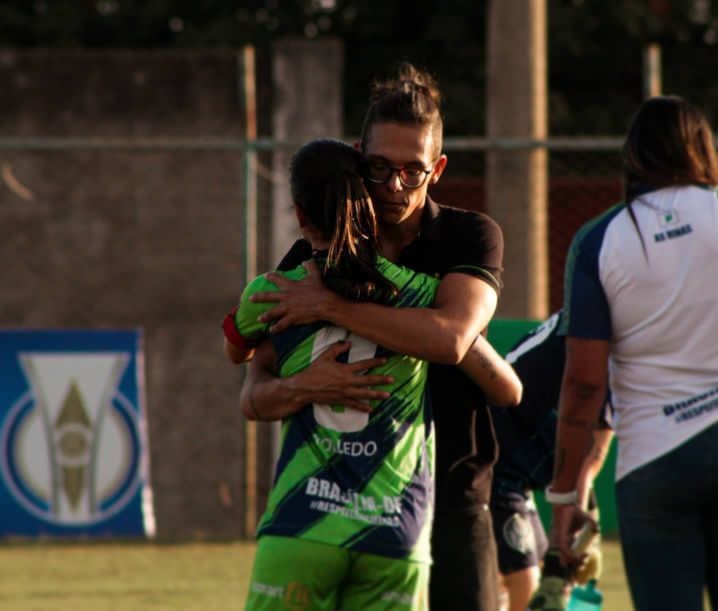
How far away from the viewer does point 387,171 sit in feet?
12.4

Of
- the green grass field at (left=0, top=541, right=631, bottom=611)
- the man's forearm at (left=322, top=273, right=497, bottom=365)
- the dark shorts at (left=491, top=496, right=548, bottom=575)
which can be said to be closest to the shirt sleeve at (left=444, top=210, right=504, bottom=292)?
the man's forearm at (left=322, top=273, right=497, bottom=365)

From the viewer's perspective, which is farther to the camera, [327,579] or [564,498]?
[564,498]

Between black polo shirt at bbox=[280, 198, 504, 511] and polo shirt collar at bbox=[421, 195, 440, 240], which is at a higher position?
polo shirt collar at bbox=[421, 195, 440, 240]

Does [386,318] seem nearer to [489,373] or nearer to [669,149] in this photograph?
[489,373]

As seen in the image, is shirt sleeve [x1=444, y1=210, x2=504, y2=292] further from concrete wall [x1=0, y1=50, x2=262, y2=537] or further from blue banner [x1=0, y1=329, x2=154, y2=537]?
concrete wall [x1=0, y1=50, x2=262, y2=537]

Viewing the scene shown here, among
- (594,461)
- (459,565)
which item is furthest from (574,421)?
(594,461)

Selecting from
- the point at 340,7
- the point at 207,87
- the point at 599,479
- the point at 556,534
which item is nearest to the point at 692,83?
the point at 340,7

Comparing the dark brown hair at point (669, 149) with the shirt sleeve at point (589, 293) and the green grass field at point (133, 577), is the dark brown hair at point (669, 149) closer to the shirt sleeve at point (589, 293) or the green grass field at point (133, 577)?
the shirt sleeve at point (589, 293)

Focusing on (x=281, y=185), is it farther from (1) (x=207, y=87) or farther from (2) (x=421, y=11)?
(2) (x=421, y=11)

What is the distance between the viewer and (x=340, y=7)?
62.6ft

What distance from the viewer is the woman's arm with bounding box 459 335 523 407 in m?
3.83

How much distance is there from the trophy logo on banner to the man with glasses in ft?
19.5

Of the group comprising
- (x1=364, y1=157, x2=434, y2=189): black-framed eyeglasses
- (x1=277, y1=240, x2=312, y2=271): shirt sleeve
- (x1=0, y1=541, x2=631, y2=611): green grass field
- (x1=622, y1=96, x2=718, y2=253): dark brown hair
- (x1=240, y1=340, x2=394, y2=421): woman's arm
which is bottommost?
(x1=0, y1=541, x2=631, y2=611): green grass field

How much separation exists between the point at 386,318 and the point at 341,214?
9.5 inches
